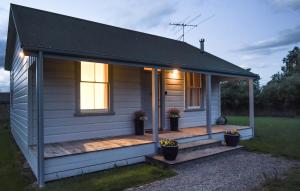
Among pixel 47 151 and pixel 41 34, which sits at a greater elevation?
pixel 41 34

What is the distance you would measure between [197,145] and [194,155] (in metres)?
0.64

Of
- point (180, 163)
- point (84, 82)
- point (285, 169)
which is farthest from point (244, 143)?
point (84, 82)

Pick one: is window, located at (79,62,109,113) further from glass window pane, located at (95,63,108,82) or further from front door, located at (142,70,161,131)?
front door, located at (142,70,161,131)

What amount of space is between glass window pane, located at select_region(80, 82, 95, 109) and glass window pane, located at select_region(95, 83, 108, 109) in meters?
0.13

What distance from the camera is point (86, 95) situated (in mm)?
6625

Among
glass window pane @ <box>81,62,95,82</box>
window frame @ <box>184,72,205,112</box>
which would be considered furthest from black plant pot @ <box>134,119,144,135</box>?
window frame @ <box>184,72,205,112</box>

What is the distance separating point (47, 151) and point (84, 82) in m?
2.16

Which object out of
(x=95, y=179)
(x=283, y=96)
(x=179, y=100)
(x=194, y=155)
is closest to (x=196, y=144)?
(x=194, y=155)

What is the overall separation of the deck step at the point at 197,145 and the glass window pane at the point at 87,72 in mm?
2986

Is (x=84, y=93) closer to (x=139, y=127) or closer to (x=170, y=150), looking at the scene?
(x=139, y=127)

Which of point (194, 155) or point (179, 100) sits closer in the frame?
point (194, 155)

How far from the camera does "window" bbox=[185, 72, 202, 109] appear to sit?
30.7ft

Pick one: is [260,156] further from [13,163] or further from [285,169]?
[13,163]

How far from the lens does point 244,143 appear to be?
8.04 m
